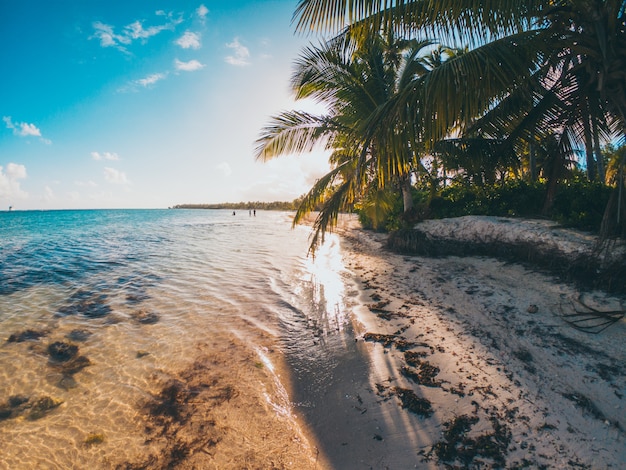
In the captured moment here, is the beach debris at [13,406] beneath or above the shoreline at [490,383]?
beneath

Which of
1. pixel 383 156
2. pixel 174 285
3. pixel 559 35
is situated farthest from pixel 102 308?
pixel 559 35

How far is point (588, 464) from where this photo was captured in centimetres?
200

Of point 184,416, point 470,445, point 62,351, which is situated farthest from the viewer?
point 62,351

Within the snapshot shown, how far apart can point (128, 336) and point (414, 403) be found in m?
4.54

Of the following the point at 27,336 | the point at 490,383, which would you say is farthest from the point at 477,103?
the point at 27,336

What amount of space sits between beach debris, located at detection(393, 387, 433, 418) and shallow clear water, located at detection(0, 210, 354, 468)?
893mm

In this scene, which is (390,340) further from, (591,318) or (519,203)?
(519,203)

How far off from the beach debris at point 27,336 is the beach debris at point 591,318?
837 centimetres

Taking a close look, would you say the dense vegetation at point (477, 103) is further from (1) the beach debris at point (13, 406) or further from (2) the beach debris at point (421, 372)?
(1) the beach debris at point (13, 406)

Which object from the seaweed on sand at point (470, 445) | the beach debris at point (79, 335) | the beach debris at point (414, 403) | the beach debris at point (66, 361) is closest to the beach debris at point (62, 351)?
the beach debris at point (66, 361)

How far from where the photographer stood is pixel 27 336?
4.75m

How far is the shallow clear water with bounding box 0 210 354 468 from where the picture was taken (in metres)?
2.76

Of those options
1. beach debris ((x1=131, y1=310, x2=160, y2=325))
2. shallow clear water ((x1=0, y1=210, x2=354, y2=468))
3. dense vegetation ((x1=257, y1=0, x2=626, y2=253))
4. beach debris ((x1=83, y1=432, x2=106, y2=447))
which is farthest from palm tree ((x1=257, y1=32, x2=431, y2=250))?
beach debris ((x1=83, y1=432, x2=106, y2=447))

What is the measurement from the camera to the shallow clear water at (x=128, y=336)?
9.06 ft
